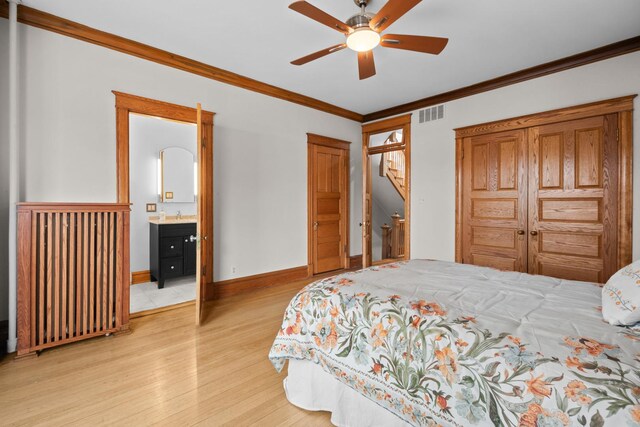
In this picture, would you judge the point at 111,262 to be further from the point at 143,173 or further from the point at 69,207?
the point at 143,173

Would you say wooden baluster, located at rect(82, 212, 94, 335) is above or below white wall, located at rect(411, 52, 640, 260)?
below

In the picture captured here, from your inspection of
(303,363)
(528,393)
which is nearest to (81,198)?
(303,363)

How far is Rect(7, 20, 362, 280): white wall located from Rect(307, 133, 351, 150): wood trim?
11cm

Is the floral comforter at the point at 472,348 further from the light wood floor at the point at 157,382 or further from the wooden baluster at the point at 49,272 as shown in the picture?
the wooden baluster at the point at 49,272

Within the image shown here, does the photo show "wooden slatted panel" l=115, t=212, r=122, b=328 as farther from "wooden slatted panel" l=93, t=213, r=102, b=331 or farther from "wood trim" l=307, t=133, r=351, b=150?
"wood trim" l=307, t=133, r=351, b=150

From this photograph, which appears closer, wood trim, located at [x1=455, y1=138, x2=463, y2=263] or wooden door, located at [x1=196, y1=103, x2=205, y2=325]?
wooden door, located at [x1=196, y1=103, x2=205, y2=325]

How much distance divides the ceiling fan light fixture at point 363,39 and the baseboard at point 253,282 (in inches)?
117

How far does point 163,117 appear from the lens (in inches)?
127

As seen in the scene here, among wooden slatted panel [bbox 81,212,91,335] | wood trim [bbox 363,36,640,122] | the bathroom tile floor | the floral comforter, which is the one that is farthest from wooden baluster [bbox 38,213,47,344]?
wood trim [bbox 363,36,640,122]

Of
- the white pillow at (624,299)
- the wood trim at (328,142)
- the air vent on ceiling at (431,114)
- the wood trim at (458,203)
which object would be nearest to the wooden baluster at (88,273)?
the wood trim at (328,142)

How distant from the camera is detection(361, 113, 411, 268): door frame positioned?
474cm

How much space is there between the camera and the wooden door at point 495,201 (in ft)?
12.1

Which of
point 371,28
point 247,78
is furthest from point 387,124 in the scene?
point 371,28

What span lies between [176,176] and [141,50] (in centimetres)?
218
